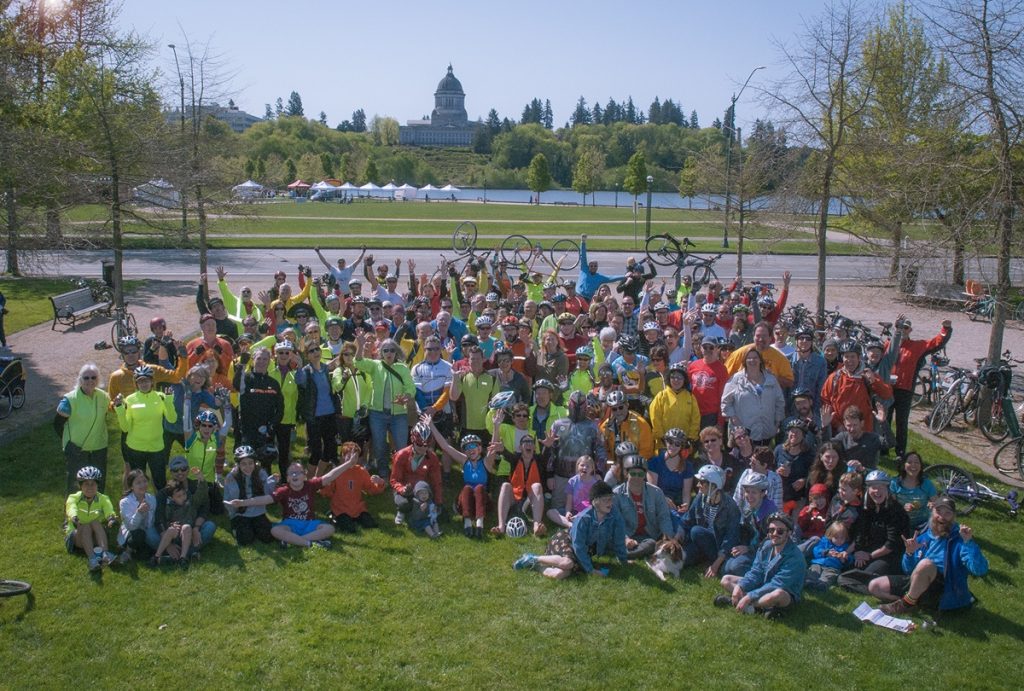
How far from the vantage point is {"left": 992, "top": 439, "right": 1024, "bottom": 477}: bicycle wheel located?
10180 millimetres

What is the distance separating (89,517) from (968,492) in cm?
934

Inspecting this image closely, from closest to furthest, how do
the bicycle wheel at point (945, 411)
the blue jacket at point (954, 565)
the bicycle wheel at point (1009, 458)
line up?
the blue jacket at point (954, 565) < the bicycle wheel at point (1009, 458) < the bicycle wheel at point (945, 411)

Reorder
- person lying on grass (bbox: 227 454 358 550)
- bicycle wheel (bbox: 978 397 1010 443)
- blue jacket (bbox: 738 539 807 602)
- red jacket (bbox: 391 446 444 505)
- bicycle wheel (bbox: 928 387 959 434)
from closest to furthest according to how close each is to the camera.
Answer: blue jacket (bbox: 738 539 807 602), person lying on grass (bbox: 227 454 358 550), red jacket (bbox: 391 446 444 505), bicycle wheel (bbox: 978 397 1010 443), bicycle wheel (bbox: 928 387 959 434)

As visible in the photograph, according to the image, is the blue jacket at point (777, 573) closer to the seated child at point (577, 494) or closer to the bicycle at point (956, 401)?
the seated child at point (577, 494)

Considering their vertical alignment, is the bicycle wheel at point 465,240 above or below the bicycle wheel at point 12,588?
above

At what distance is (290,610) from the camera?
272 inches

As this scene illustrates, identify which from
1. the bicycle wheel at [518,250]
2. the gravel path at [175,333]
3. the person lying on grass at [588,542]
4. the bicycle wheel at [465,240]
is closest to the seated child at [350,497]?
the person lying on grass at [588,542]

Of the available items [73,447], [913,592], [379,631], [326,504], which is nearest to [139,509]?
[73,447]

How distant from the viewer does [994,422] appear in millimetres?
11781

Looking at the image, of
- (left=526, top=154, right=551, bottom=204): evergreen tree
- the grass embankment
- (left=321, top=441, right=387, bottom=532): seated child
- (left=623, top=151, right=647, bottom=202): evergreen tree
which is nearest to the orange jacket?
(left=321, top=441, right=387, bottom=532): seated child

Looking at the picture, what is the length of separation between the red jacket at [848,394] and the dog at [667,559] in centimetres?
284

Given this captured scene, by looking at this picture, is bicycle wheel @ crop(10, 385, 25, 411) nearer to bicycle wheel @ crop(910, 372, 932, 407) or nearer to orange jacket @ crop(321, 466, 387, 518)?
orange jacket @ crop(321, 466, 387, 518)

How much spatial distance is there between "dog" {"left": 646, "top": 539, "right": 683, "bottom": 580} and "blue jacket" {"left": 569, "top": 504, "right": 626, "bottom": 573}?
307 mm

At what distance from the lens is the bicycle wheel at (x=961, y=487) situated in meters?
9.07
